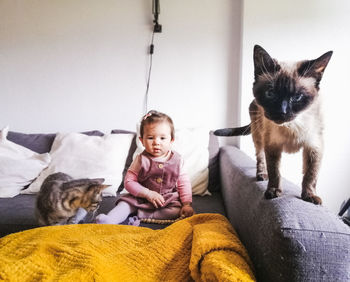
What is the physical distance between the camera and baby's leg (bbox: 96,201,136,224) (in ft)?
3.17

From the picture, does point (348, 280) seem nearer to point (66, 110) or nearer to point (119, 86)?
point (119, 86)

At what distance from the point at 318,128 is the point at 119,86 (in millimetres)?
1494

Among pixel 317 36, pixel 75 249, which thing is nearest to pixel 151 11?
pixel 317 36

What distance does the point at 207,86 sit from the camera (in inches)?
68.4

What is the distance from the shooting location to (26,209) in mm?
1172

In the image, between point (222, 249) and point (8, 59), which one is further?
point (8, 59)

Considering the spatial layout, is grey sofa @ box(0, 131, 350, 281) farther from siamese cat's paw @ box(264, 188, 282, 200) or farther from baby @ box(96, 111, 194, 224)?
baby @ box(96, 111, 194, 224)

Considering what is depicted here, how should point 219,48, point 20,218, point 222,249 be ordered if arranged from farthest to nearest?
point 219,48
point 20,218
point 222,249

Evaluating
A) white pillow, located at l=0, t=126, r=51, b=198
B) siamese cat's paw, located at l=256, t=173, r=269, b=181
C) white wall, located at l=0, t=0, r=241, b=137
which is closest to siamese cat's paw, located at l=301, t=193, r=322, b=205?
siamese cat's paw, located at l=256, t=173, r=269, b=181

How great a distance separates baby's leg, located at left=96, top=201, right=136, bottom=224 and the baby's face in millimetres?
282

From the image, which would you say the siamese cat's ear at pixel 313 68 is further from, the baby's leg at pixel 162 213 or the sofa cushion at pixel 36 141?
the sofa cushion at pixel 36 141

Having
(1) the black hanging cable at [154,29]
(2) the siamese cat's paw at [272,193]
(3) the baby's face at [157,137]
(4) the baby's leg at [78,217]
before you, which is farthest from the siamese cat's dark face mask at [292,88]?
(1) the black hanging cable at [154,29]

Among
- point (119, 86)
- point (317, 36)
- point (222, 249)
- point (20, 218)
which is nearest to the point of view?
point (222, 249)

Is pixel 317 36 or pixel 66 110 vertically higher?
pixel 317 36
